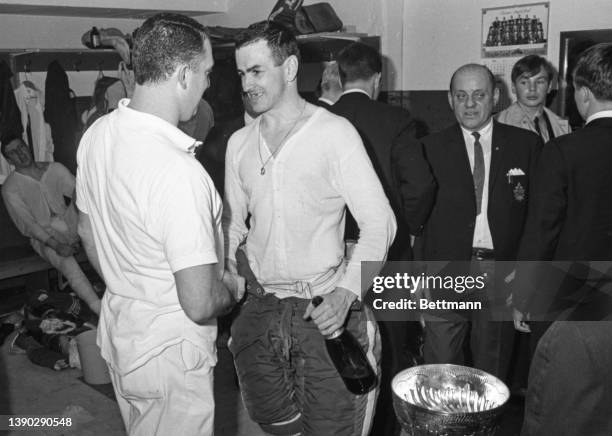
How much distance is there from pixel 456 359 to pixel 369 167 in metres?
1.59

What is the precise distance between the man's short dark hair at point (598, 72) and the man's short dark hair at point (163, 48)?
135 centimetres

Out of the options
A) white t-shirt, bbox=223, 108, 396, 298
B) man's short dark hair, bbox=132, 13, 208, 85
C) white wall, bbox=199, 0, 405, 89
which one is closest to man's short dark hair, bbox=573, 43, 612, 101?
white t-shirt, bbox=223, 108, 396, 298

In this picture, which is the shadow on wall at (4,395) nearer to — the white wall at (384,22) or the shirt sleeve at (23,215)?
the shirt sleeve at (23,215)

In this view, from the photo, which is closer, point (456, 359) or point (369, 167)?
point (369, 167)

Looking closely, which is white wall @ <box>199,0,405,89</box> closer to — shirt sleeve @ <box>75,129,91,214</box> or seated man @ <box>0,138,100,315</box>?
seated man @ <box>0,138,100,315</box>

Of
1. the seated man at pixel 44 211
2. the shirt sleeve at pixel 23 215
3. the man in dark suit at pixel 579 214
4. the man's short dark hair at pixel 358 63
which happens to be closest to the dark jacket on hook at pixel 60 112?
the seated man at pixel 44 211

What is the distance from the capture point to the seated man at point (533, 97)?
3.67 metres

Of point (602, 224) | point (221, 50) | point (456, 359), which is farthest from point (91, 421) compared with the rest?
point (221, 50)

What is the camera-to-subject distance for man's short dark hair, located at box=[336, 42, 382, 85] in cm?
297

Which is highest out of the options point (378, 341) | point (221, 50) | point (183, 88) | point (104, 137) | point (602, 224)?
point (221, 50)

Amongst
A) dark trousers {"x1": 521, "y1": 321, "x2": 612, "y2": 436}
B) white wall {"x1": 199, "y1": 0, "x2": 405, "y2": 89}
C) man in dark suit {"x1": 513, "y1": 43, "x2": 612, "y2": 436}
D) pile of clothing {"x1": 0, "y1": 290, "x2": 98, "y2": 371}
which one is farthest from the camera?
white wall {"x1": 199, "y1": 0, "x2": 405, "y2": 89}

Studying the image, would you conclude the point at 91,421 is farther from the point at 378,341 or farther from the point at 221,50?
the point at 221,50

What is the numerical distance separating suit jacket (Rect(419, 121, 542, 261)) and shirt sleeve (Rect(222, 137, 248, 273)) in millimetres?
1172

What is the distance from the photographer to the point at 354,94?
117 inches
